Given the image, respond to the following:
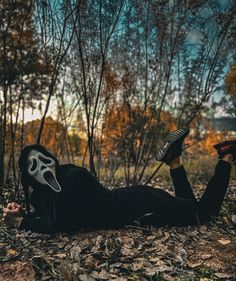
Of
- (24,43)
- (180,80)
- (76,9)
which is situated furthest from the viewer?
(180,80)

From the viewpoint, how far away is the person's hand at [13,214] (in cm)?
335

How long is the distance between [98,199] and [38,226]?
2.10 feet

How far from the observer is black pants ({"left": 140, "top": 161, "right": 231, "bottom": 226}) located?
349 centimetres

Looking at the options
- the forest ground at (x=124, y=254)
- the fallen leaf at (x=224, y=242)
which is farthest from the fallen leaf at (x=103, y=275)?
the fallen leaf at (x=224, y=242)

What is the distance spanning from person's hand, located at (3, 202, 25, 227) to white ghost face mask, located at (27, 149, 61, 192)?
52cm

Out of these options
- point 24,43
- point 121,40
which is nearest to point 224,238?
point 121,40

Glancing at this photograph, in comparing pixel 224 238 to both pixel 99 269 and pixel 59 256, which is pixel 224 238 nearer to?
pixel 99 269

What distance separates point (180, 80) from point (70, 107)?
7.03 ft

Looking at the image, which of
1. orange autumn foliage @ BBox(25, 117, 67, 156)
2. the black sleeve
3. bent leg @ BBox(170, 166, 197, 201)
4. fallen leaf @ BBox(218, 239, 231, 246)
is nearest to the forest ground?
fallen leaf @ BBox(218, 239, 231, 246)

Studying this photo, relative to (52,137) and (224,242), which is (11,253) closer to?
(224,242)

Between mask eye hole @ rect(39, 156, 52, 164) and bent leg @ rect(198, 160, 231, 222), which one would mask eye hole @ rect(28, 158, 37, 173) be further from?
bent leg @ rect(198, 160, 231, 222)

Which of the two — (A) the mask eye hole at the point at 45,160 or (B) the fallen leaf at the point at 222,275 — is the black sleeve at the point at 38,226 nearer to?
(A) the mask eye hole at the point at 45,160

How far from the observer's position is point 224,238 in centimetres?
333

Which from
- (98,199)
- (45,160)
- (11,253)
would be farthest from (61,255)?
(45,160)
